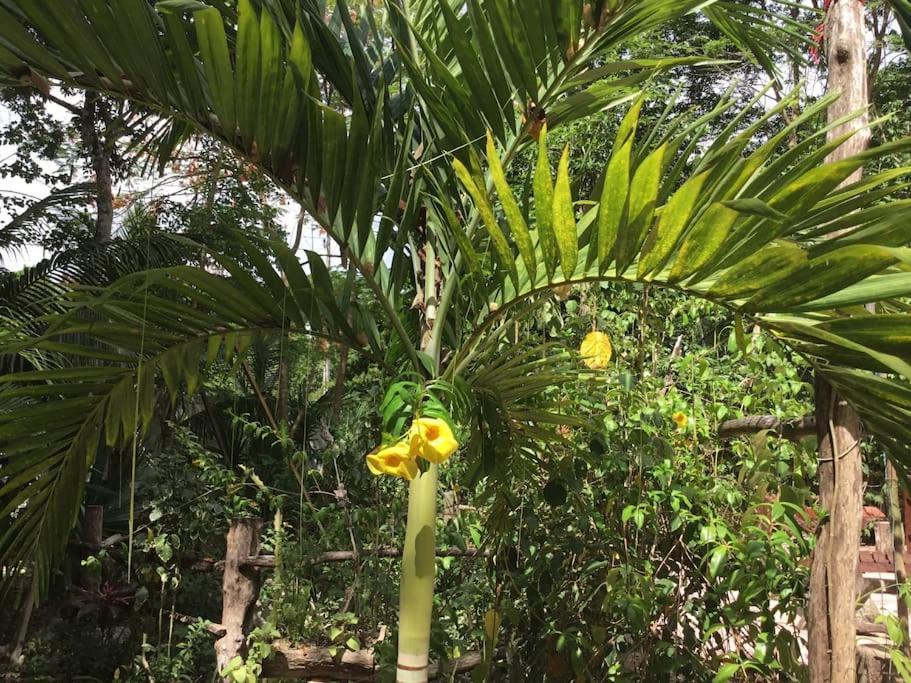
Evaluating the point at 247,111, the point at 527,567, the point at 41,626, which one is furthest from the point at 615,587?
the point at 41,626

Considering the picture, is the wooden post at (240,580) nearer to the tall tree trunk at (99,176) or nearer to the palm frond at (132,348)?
the palm frond at (132,348)

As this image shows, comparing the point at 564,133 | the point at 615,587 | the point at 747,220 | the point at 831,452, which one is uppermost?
the point at 564,133

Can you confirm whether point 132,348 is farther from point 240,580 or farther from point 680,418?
point 680,418

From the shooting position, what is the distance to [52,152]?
653cm

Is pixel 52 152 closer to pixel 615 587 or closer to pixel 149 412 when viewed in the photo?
pixel 149 412

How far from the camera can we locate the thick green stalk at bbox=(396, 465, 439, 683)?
1.50 metres

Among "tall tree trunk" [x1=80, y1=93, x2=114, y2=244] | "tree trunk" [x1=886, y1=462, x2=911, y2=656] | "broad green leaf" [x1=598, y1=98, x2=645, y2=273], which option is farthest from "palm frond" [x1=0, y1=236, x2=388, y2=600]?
"tall tree trunk" [x1=80, y1=93, x2=114, y2=244]

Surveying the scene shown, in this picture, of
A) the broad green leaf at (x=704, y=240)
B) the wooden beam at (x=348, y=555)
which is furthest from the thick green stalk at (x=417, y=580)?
the wooden beam at (x=348, y=555)

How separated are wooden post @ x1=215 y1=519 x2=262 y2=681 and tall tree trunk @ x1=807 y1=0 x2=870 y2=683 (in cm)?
167

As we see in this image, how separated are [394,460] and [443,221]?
59 cm

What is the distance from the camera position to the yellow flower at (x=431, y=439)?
1307 millimetres

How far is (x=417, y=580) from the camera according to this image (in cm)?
151

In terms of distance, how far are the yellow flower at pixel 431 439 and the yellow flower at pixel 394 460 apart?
15mm

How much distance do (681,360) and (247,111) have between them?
1.44 meters
